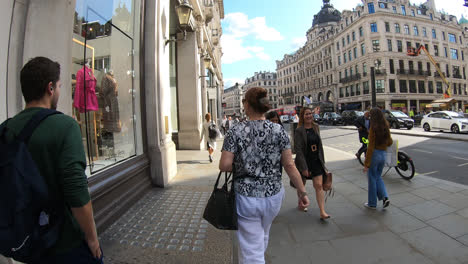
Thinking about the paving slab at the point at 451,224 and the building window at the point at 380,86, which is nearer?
the paving slab at the point at 451,224

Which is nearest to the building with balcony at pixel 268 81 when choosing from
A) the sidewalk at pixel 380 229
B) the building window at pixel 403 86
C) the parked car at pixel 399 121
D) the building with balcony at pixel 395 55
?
the building with balcony at pixel 395 55

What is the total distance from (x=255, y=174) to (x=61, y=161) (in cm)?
127

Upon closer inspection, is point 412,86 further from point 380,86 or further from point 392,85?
point 380,86

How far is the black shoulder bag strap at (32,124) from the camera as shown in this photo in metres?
1.22

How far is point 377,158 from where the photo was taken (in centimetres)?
399

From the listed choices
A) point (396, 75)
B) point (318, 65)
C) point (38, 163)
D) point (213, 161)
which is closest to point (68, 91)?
point (38, 163)

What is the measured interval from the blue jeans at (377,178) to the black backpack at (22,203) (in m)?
4.25

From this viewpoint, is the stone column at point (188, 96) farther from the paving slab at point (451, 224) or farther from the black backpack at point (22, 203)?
the black backpack at point (22, 203)

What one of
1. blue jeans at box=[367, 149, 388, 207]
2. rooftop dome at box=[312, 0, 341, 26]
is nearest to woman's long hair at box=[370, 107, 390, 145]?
blue jeans at box=[367, 149, 388, 207]

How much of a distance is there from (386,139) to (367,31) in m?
50.0

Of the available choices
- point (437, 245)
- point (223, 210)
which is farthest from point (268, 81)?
point (223, 210)

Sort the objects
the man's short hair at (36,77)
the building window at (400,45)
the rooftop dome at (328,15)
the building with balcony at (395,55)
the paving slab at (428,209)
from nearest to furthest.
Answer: the man's short hair at (36,77) < the paving slab at (428,209) < the building with balcony at (395,55) < the building window at (400,45) < the rooftop dome at (328,15)

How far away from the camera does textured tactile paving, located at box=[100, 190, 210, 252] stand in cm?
309

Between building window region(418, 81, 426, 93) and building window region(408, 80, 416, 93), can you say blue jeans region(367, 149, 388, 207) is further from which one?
building window region(418, 81, 426, 93)
